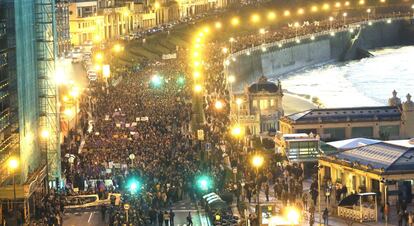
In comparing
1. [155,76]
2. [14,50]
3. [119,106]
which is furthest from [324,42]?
[14,50]

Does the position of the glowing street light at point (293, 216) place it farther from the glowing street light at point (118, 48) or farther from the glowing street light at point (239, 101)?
the glowing street light at point (118, 48)

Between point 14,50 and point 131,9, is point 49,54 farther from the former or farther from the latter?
point 131,9

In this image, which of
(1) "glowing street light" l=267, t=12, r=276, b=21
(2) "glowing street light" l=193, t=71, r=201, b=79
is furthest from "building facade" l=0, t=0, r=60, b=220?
(1) "glowing street light" l=267, t=12, r=276, b=21

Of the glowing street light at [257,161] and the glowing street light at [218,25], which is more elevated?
the glowing street light at [218,25]

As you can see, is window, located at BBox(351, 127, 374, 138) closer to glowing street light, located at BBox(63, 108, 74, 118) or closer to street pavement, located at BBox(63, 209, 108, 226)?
glowing street light, located at BBox(63, 108, 74, 118)

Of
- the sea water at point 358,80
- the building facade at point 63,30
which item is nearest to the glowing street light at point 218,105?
the building facade at point 63,30

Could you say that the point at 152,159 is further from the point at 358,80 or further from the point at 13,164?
the point at 358,80
